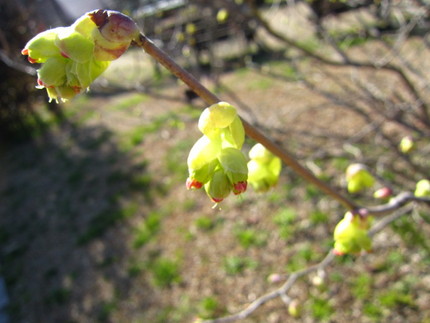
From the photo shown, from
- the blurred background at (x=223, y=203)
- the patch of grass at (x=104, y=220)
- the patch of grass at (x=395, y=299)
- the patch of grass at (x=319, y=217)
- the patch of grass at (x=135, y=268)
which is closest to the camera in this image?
the blurred background at (x=223, y=203)

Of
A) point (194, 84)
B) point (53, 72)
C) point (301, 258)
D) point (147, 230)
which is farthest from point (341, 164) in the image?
point (53, 72)

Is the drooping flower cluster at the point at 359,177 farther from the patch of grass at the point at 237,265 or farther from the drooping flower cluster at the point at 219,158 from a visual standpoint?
the patch of grass at the point at 237,265

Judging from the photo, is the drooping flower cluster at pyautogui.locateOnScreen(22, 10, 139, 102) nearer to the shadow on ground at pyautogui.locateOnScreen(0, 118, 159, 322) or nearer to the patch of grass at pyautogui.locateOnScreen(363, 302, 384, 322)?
the patch of grass at pyautogui.locateOnScreen(363, 302, 384, 322)

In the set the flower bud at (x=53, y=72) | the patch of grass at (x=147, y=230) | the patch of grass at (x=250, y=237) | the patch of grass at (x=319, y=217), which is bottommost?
the patch of grass at (x=147, y=230)

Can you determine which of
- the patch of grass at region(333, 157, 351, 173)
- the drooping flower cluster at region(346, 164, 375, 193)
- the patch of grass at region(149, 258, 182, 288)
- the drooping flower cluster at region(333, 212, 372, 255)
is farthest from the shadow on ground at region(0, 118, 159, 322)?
the drooping flower cluster at region(333, 212, 372, 255)

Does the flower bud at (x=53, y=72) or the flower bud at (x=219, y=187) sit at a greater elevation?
the flower bud at (x=53, y=72)

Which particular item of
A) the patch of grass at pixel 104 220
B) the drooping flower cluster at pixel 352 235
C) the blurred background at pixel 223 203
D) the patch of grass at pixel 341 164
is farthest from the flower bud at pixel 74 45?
the patch of grass at pixel 104 220

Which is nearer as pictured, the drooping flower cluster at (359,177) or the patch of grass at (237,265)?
the drooping flower cluster at (359,177)
